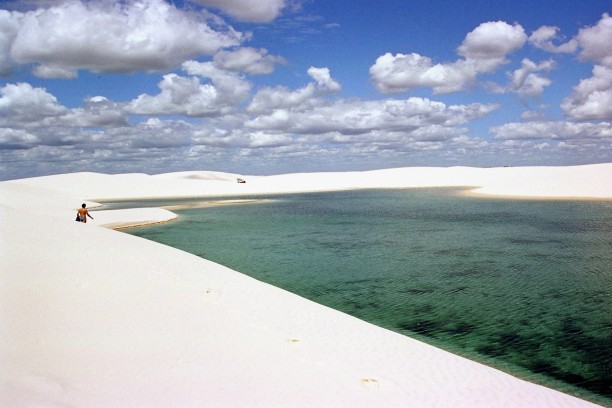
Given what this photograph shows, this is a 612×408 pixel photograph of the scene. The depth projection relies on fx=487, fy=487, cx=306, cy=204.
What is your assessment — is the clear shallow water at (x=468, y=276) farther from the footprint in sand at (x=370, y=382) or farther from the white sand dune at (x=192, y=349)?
the footprint in sand at (x=370, y=382)

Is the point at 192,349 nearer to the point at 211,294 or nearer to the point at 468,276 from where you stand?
the point at 211,294

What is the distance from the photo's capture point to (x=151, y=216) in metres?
45.1

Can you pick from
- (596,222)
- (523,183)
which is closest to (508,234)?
(596,222)

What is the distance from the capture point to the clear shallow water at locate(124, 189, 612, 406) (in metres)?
11.1

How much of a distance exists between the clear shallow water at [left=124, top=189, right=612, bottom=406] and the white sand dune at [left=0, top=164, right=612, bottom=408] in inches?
65.7

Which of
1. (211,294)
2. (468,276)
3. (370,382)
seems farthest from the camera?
(468,276)

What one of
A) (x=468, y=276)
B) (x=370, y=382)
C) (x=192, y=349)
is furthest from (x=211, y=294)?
(x=468, y=276)

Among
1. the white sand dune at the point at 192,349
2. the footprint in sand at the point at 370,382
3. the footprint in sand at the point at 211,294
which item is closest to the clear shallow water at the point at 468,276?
the white sand dune at the point at 192,349

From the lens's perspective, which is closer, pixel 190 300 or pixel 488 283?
pixel 190 300

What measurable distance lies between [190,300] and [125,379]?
16.4 feet

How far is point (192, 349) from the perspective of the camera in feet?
29.3

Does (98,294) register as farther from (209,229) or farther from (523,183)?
(523,183)

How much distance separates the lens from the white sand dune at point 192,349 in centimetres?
714

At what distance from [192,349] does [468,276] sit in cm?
1276
